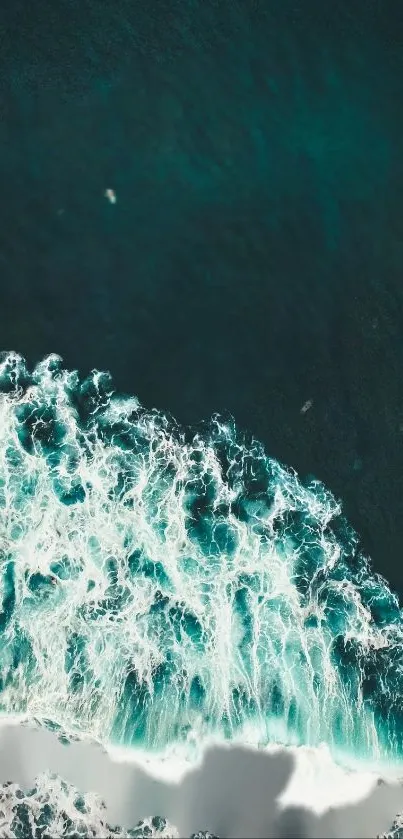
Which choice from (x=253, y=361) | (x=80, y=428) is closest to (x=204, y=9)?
(x=253, y=361)

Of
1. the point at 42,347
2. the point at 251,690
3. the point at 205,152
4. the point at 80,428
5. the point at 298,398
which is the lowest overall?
the point at 251,690

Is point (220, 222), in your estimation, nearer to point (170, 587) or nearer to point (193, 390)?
point (193, 390)

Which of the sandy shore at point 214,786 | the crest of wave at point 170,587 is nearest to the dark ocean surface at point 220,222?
the crest of wave at point 170,587

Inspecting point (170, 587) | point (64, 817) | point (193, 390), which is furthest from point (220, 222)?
point (64, 817)

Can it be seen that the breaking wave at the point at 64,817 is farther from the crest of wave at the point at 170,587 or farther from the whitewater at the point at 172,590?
the crest of wave at the point at 170,587

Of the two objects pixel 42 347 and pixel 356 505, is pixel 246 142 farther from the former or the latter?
pixel 356 505

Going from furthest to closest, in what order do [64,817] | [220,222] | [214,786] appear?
[220,222]
[214,786]
[64,817]
